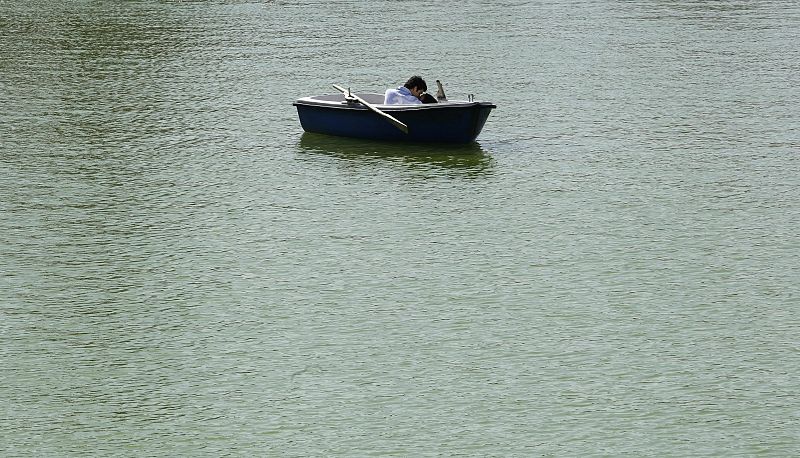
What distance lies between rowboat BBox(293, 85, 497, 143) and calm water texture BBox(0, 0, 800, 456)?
0.21m

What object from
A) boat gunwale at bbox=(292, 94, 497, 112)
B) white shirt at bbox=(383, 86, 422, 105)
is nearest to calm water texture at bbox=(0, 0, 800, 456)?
boat gunwale at bbox=(292, 94, 497, 112)

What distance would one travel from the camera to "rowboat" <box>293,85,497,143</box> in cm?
1784

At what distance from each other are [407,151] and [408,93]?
0.84 metres

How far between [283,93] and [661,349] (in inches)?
519

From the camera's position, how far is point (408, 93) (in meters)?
18.4

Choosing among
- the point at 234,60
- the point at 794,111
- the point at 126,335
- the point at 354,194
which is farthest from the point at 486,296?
the point at 234,60

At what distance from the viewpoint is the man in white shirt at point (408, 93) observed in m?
18.3

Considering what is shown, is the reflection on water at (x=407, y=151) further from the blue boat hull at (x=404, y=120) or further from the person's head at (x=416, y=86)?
the person's head at (x=416, y=86)

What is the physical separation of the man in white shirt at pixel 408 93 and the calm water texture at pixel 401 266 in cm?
63

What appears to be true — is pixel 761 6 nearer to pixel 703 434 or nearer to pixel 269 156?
pixel 269 156

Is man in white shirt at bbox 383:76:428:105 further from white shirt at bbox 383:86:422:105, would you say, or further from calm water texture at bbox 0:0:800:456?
calm water texture at bbox 0:0:800:456

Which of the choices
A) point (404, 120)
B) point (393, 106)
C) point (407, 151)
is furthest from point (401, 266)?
point (393, 106)

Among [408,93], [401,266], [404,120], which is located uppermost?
[408,93]

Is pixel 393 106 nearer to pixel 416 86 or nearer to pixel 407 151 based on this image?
pixel 416 86
